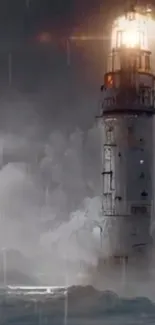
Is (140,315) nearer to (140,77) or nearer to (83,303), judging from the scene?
A: (83,303)

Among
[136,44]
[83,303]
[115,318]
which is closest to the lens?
[115,318]

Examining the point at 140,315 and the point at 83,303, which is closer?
the point at 140,315

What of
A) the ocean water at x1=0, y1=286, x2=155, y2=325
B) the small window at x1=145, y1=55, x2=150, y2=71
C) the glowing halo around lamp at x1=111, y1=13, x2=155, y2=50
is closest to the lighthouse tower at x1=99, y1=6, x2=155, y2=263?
the small window at x1=145, y1=55, x2=150, y2=71

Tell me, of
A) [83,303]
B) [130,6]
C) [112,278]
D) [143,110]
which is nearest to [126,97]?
[143,110]

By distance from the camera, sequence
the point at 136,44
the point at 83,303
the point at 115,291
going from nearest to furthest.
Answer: the point at 83,303 → the point at 115,291 → the point at 136,44

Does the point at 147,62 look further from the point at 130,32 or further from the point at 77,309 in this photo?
the point at 77,309

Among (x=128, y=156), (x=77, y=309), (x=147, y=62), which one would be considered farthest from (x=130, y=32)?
(x=77, y=309)

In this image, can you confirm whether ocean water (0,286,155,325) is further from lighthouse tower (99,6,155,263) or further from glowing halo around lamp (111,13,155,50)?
glowing halo around lamp (111,13,155,50)
